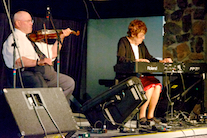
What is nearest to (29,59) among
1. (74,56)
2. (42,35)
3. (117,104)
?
(42,35)

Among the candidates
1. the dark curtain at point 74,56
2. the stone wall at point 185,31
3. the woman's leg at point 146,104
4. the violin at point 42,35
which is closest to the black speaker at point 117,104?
the woman's leg at point 146,104

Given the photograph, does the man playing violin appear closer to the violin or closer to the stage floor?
the violin

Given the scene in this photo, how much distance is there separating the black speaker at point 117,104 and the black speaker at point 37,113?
458 mm

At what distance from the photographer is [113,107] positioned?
217 centimetres

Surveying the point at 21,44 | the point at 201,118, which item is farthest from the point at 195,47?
the point at 21,44

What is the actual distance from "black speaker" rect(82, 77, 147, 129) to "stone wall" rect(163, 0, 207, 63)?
1.48 metres

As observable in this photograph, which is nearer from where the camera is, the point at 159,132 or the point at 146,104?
the point at 159,132

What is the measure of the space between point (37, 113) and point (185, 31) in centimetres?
253

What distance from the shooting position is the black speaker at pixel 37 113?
5.01ft

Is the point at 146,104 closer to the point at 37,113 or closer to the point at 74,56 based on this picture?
the point at 37,113

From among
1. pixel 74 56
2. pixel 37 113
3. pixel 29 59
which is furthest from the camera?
pixel 74 56

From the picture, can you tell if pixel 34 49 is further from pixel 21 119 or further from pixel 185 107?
pixel 185 107

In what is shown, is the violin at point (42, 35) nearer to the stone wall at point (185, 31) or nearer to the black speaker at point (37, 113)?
the black speaker at point (37, 113)

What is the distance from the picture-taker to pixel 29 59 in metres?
2.23
